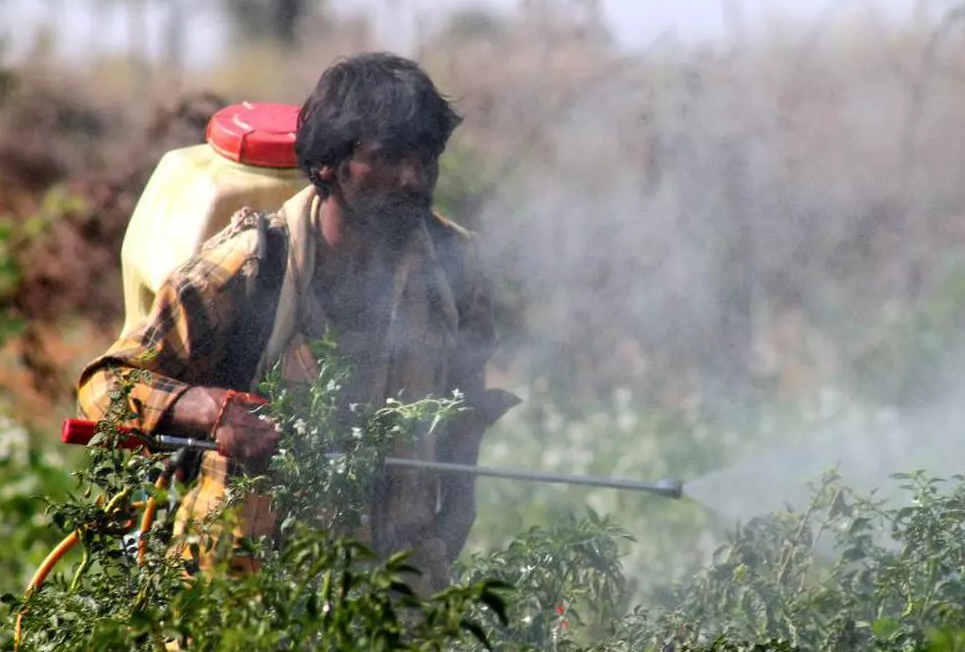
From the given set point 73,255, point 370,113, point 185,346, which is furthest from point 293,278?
point 73,255

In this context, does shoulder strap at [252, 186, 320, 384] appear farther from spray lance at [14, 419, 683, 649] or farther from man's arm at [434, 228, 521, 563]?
man's arm at [434, 228, 521, 563]

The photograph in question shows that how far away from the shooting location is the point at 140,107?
12.5m

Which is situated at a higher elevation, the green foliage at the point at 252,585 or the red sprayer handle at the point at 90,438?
the red sprayer handle at the point at 90,438

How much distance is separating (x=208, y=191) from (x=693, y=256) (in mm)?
3199

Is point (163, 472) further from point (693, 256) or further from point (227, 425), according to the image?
point (693, 256)

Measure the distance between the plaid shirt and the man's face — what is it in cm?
20

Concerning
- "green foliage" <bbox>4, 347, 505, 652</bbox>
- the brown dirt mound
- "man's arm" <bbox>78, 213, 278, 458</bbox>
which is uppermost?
the brown dirt mound

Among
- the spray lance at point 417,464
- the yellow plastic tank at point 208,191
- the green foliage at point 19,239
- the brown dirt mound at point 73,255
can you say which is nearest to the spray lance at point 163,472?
the spray lance at point 417,464

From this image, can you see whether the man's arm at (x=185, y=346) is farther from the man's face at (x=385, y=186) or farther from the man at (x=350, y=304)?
the man's face at (x=385, y=186)

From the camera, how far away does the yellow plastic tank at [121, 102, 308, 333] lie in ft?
13.5

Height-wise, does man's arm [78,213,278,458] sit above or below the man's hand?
above

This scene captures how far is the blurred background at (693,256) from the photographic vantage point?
659cm

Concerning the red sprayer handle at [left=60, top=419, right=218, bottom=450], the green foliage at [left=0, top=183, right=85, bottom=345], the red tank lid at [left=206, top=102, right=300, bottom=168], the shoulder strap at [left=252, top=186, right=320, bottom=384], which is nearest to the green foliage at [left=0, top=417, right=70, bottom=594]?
the green foliage at [left=0, top=183, right=85, bottom=345]

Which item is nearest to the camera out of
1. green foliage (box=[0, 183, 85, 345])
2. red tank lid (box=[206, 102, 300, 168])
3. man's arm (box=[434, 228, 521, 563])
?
man's arm (box=[434, 228, 521, 563])
